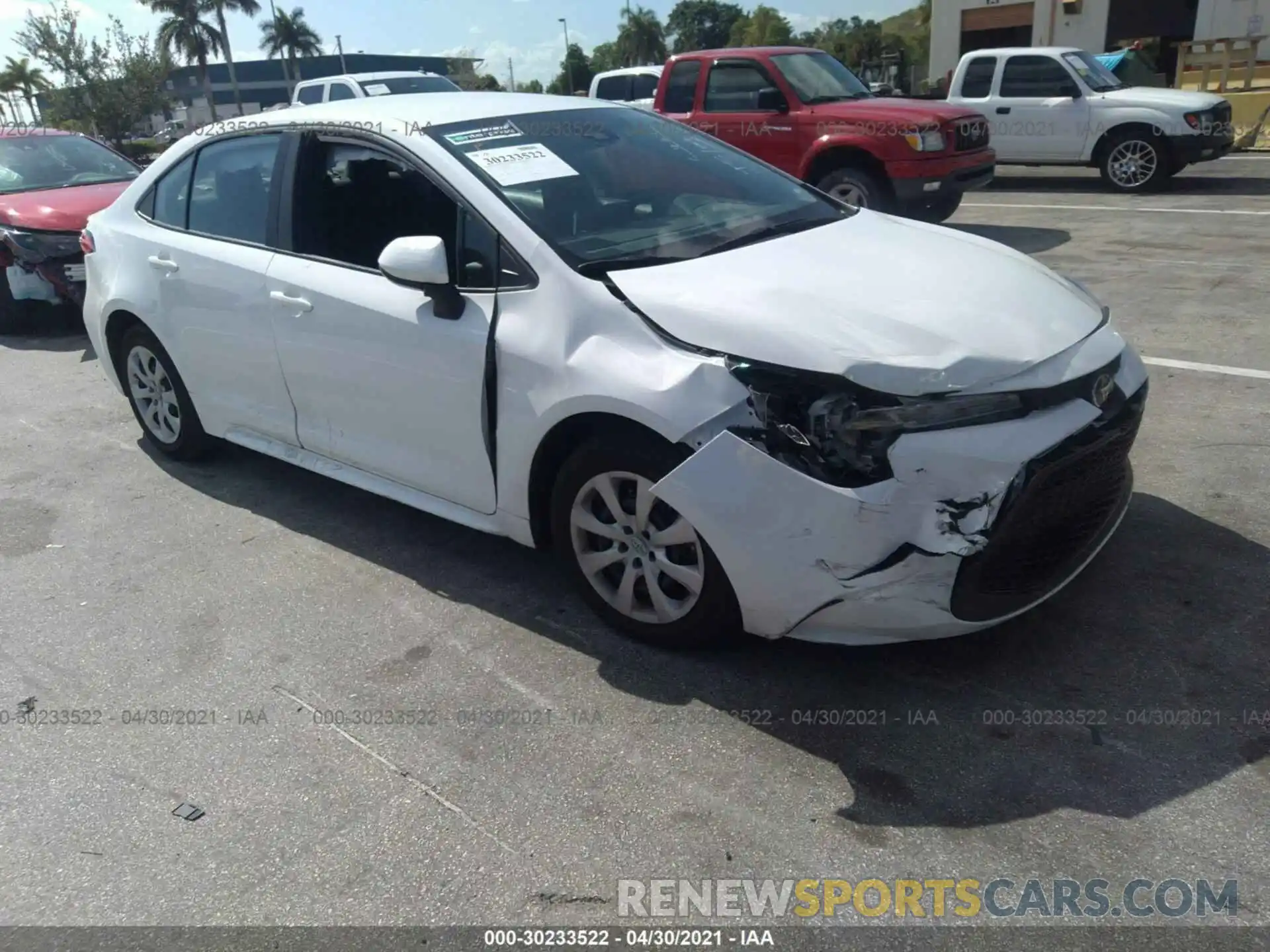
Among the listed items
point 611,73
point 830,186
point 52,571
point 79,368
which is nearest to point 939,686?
point 52,571

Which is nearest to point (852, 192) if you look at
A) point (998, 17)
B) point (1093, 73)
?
point (1093, 73)

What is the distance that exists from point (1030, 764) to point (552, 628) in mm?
1583

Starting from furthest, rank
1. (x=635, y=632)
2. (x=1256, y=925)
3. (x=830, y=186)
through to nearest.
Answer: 1. (x=830, y=186)
2. (x=635, y=632)
3. (x=1256, y=925)

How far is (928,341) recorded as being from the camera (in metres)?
2.83

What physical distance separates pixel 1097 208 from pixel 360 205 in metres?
10.0

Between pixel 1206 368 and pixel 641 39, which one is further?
pixel 641 39

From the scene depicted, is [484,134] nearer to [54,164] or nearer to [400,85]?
[54,164]

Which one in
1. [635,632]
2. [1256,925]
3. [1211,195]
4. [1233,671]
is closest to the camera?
[1256,925]

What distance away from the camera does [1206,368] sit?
5.59 metres

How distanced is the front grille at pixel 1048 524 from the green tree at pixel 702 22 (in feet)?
324

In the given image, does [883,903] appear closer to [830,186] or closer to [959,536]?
[959,536]

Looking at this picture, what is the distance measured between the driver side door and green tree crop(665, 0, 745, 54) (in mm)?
97606

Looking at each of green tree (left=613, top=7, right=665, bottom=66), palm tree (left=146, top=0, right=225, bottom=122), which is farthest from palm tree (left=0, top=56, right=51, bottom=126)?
green tree (left=613, top=7, right=665, bottom=66)

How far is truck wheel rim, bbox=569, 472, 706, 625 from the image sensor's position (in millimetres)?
3096
